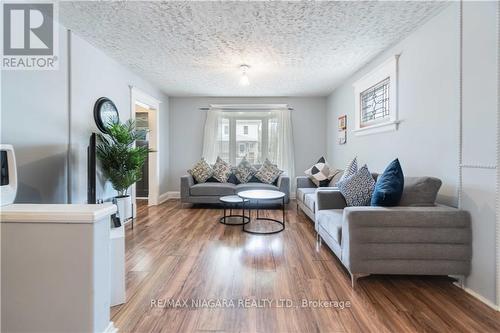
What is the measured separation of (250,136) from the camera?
5.78 meters

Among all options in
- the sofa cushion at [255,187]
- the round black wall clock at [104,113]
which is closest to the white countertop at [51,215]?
the round black wall clock at [104,113]

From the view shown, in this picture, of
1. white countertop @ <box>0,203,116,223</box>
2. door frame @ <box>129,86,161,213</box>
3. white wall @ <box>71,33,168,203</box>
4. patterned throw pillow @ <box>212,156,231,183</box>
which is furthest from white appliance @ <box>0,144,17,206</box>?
patterned throw pillow @ <box>212,156,231,183</box>

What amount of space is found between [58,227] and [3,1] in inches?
80.8

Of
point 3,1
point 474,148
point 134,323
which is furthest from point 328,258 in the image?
point 3,1

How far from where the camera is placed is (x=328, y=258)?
2.50 meters

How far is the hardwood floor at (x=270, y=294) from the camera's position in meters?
1.52

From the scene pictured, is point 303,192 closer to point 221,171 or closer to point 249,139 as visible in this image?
point 221,171

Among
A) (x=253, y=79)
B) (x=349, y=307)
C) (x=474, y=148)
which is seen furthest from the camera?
(x=253, y=79)

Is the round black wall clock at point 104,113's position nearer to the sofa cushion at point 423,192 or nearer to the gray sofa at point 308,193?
the gray sofa at point 308,193

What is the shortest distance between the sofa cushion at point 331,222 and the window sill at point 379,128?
50.6 inches

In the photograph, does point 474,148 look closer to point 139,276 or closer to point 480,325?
point 480,325

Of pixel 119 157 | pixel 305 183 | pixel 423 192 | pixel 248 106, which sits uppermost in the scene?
pixel 248 106

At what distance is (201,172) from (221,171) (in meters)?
0.42

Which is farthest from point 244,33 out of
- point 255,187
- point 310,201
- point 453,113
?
point 255,187
